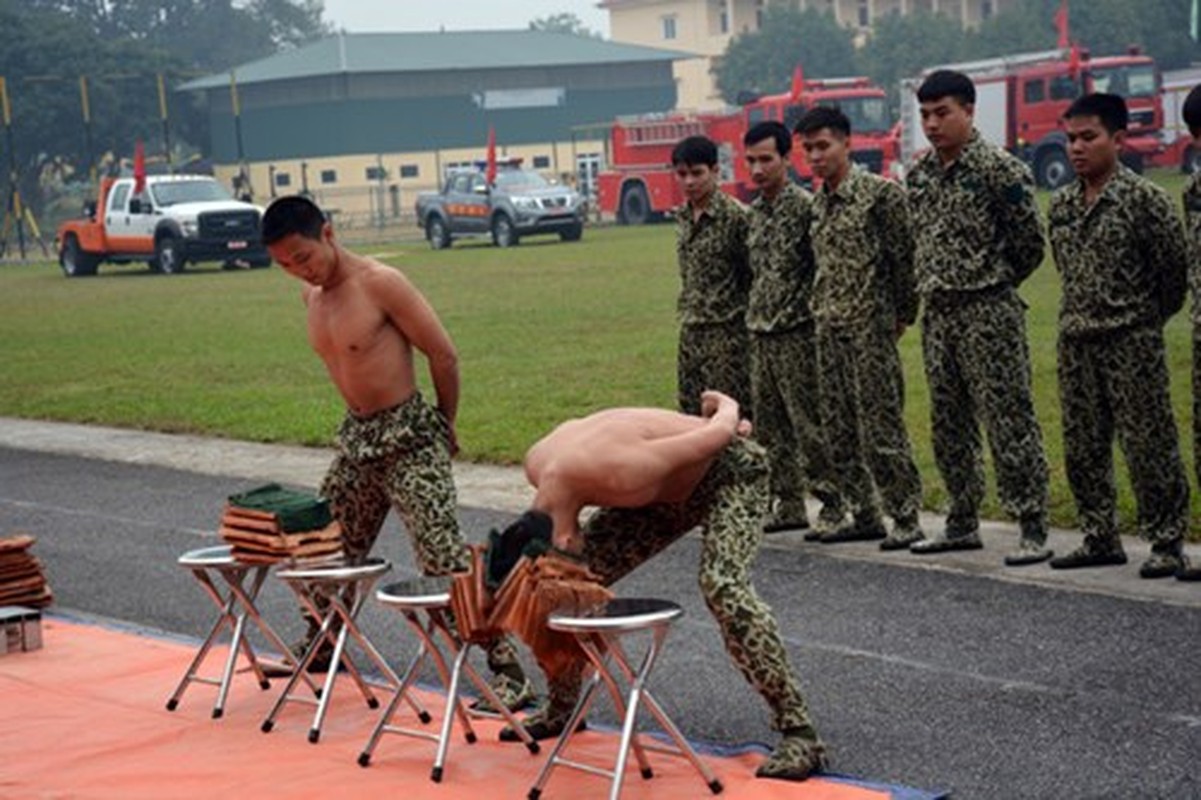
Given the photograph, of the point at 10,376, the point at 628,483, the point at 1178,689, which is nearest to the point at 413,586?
the point at 628,483

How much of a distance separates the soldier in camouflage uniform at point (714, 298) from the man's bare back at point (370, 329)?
337 cm

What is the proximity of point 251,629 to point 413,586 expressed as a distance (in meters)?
3.02

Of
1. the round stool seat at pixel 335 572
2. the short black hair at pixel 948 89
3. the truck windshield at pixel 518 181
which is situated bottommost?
the truck windshield at pixel 518 181

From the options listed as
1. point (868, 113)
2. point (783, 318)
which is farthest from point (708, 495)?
point (868, 113)

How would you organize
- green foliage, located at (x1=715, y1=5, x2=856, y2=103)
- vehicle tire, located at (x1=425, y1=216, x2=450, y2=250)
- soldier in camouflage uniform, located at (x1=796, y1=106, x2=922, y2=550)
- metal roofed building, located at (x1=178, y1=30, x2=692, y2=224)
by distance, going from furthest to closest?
green foliage, located at (x1=715, y1=5, x2=856, y2=103) < metal roofed building, located at (x1=178, y1=30, x2=692, y2=224) < vehicle tire, located at (x1=425, y1=216, x2=450, y2=250) < soldier in camouflage uniform, located at (x1=796, y1=106, x2=922, y2=550)

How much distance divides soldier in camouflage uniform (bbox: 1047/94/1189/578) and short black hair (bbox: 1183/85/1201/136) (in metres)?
0.31

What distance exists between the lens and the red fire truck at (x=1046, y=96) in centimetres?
4762

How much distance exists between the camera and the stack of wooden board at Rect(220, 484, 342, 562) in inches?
311

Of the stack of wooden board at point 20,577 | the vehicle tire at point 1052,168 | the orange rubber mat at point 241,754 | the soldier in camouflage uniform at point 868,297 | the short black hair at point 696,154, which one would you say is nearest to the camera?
the orange rubber mat at point 241,754

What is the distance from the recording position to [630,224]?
2101 inches

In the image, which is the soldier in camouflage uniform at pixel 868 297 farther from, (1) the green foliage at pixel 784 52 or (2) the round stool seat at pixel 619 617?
(1) the green foliage at pixel 784 52

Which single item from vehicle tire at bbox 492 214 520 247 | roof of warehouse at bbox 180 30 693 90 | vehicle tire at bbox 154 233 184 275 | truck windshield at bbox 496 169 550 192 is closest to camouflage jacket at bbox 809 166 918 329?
vehicle tire at bbox 154 233 184 275

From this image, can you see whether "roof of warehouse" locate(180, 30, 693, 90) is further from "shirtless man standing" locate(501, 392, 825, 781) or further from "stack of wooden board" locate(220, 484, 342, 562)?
"shirtless man standing" locate(501, 392, 825, 781)

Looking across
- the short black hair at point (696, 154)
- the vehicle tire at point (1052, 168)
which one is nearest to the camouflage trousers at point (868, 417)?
the short black hair at point (696, 154)
